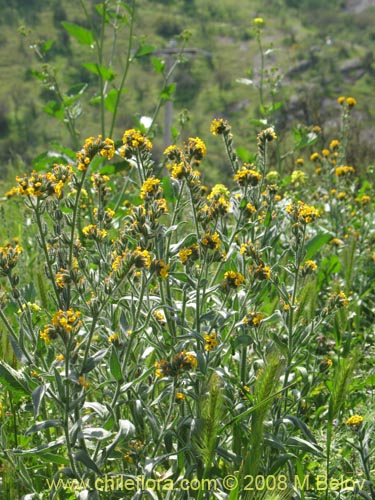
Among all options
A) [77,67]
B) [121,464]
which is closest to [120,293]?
[121,464]

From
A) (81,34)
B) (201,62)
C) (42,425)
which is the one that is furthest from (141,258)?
(201,62)

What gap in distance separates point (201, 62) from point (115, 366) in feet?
86.6

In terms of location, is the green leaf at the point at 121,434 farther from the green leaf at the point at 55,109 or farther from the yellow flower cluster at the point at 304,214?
the green leaf at the point at 55,109

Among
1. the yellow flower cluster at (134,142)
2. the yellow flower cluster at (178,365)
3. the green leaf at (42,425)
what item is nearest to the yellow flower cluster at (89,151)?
the yellow flower cluster at (134,142)

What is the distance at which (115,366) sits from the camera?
5.19ft

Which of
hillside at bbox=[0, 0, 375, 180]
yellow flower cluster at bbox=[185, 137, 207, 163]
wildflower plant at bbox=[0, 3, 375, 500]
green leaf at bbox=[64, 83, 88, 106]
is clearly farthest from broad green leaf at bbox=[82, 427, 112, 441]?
hillside at bbox=[0, 0, 375, 180]

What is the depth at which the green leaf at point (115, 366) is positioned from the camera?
158 cm

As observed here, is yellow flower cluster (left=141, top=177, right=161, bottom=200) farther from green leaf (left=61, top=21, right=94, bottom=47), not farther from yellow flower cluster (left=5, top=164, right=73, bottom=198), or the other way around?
green leaf (left=61, top=21, right=94, bottom=47)

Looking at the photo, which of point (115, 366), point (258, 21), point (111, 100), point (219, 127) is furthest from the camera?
point (258, 21)

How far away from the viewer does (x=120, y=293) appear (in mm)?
2025

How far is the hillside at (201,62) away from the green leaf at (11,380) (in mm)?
13373

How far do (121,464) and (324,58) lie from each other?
24668 mm

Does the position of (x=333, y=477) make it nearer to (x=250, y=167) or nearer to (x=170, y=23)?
(x=250, y=167)

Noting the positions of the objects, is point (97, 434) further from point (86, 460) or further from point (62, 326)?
point (62, 326)
